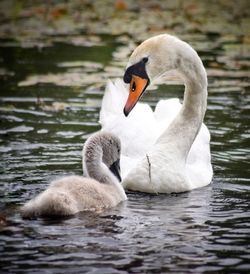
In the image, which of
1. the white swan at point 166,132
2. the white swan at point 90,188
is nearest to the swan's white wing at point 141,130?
the white swan at point 166,132

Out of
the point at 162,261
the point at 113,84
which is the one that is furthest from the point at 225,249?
the point at 113,84

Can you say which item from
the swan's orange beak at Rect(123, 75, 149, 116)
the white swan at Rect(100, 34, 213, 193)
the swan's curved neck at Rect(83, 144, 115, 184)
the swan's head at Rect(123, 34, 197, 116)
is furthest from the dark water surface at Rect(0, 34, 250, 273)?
the swan's head at Rect(123, 34, 197, 116)

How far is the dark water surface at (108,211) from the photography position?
A: 6605mm

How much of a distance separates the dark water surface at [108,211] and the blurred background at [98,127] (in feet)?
0.05

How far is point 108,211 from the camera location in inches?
316

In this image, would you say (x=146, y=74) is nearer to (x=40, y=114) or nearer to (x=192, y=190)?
(x=192, y=190)

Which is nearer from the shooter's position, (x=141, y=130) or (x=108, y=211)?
(x=108, y=211)

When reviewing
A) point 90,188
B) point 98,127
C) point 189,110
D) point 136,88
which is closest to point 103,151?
point 90,188

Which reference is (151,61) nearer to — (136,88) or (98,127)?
(136,88)

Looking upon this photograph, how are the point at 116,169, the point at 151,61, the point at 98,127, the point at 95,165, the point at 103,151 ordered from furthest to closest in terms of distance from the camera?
the point at 98,127
the point at 151,61
the point at 116,169
the point at 103,151
the point at 95,165

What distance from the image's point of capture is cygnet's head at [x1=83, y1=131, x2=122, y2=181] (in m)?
8.28

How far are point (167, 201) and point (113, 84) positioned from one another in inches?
114

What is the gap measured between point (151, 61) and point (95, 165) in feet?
4.45

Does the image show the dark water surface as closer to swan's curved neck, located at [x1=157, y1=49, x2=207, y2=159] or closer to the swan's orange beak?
swan's curved neck, located at [x1=157, y1=49, x2=207, y2=159]
